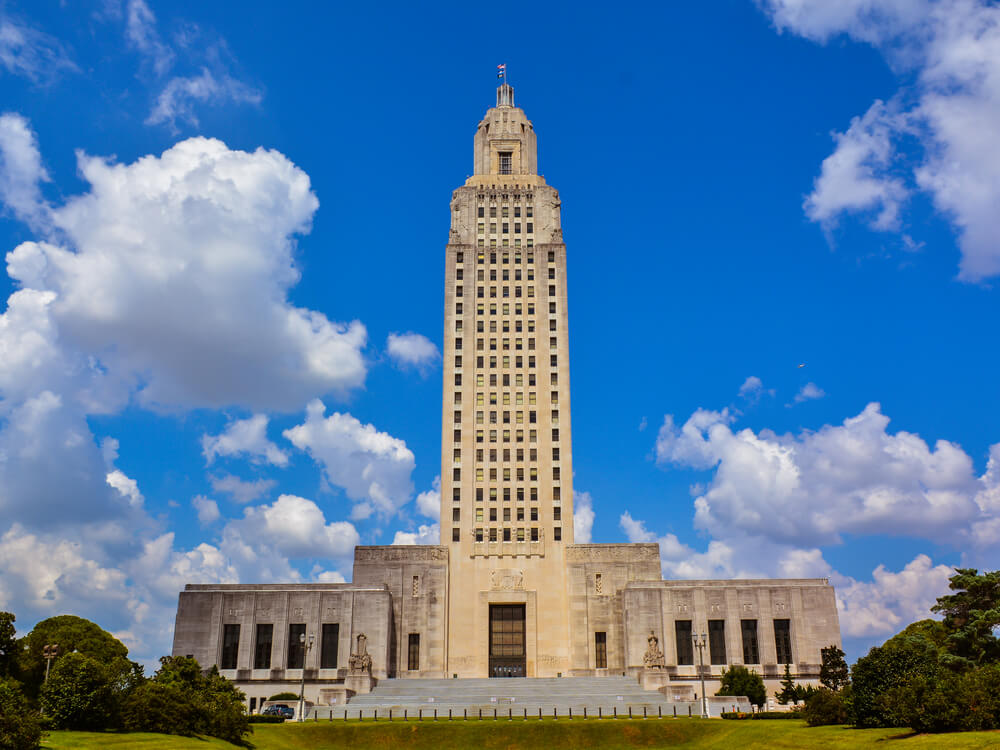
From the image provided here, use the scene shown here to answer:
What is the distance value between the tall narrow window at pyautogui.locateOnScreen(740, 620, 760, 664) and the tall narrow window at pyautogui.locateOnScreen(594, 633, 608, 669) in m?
12.9

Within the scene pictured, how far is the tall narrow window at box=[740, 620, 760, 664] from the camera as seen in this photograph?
80.9 m

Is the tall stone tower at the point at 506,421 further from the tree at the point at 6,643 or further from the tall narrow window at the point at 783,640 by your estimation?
the tree at the point at 6,643

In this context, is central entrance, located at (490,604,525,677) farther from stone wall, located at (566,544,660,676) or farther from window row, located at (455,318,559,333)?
window row, located at (455,318,559,333)

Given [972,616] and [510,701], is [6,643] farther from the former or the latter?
[972,616]

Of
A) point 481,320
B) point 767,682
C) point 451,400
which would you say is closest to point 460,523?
point 451,400

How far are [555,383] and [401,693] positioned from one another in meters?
37.7

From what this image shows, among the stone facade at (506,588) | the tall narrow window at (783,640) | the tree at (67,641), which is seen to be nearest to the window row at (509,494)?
the stone facade at (506,588)

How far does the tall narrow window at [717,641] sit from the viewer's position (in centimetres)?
8088

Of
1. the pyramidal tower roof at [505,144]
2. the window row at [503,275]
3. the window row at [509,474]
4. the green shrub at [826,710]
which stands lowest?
the green shrub at [826,710]

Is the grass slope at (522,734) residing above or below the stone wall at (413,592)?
below

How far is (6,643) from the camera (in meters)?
57.3

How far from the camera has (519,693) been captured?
6850 centimetres

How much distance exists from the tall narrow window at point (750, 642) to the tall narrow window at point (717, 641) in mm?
1799

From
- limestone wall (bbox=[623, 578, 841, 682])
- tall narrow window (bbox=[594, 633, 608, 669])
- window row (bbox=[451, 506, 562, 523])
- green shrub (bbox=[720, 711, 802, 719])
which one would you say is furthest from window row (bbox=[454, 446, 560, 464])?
green shrub (bbox=[720, 711, 802, 719])
